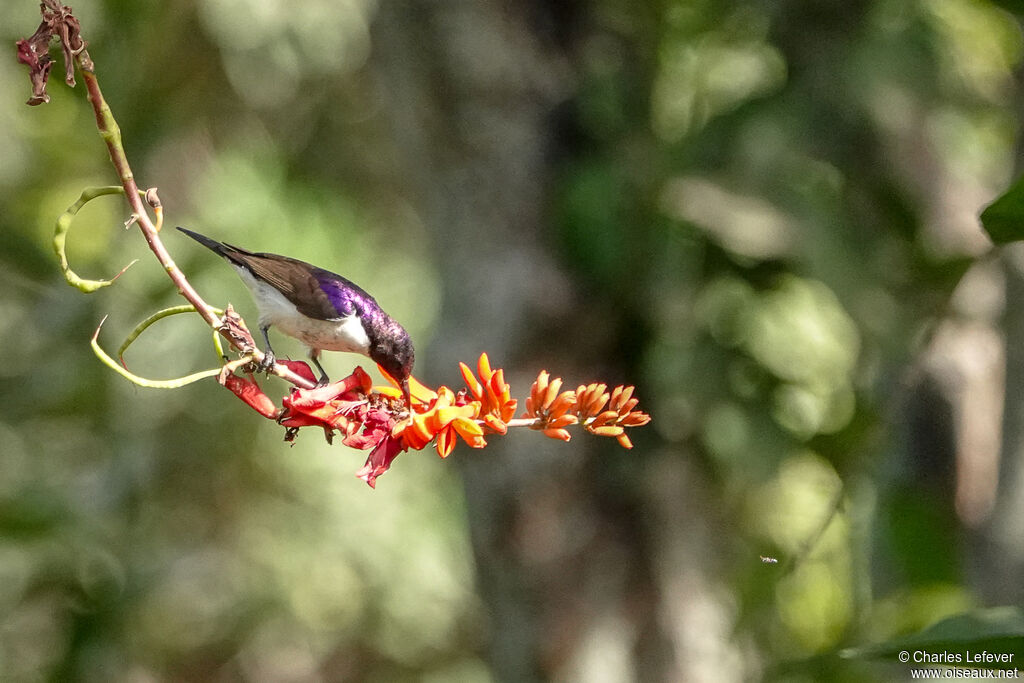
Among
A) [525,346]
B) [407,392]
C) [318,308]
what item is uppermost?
[525,346]

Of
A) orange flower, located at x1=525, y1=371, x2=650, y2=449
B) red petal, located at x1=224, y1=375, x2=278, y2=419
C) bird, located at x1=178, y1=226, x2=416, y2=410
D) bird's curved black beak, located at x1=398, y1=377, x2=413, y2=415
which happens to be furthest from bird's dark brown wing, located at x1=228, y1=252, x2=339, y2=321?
orange flower, located at x1=525, y1=371, x2=650, y2=449

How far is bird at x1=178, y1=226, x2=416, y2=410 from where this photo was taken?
4.75ft

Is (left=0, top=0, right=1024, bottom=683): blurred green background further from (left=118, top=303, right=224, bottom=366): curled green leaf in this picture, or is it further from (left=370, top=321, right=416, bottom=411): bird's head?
(left=118, top=303, right=224, bottom=366): curled green leaf

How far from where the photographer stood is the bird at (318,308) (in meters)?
1.45

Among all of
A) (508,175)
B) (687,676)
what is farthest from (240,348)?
(687,676)

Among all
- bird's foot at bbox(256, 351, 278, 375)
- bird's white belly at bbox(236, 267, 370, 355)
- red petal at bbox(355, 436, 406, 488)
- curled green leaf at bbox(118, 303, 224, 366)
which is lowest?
red petal at bbox(355, 436, 406, 488)

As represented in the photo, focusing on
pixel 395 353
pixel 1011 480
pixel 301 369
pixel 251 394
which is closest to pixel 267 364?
pixel 251 394

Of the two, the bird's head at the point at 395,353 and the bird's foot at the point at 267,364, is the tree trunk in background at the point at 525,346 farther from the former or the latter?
the bird's foot at the point at 267,364

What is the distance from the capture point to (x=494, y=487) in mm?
3602

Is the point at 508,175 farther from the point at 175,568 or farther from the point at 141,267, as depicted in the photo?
the point at 175,568

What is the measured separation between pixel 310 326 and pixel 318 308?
1.3 inches

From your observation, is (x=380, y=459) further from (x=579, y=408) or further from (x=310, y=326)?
(x=310, y=326)

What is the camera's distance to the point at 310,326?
4.82 ft

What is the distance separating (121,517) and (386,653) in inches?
112
